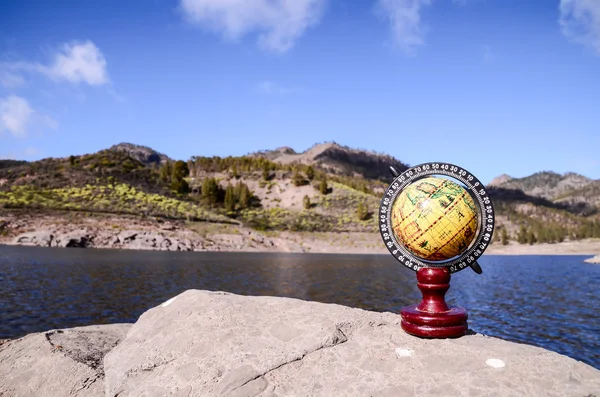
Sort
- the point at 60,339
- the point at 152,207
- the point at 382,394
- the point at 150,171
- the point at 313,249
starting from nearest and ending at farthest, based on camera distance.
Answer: the point at 382,394
the point at 60,339
the point at 313,249
the point at 152,207
the point at 150,171

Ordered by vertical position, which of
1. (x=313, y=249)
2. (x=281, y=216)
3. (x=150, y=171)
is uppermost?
(x=150, y=171)

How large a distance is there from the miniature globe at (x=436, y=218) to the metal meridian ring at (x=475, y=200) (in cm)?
12

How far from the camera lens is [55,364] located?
6586 millimetres

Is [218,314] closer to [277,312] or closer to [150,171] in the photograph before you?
[277,312]

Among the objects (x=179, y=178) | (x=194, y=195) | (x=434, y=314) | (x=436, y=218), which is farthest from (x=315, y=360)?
(x=179, y=178)

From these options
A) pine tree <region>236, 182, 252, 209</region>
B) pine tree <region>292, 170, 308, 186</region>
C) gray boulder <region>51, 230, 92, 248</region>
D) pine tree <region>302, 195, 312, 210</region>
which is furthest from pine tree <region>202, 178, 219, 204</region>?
gray boulder <region>51, 230, 92, 248</region>

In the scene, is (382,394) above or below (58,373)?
above

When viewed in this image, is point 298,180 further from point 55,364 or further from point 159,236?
point 55,364

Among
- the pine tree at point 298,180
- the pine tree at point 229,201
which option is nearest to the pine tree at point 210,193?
the pine tree at point 229,201

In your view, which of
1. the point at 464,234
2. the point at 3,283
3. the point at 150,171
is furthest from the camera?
the point at 150,171

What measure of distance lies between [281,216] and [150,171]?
36.7m

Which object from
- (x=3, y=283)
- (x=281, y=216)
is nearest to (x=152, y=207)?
(x=281, y=216)

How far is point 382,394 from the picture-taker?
4.54 metres

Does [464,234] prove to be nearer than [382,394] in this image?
No
